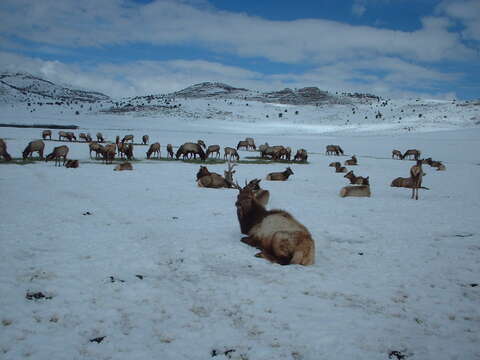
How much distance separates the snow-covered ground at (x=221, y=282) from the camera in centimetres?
387

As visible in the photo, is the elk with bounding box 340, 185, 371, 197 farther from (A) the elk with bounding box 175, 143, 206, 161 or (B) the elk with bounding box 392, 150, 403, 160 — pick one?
(B) the elk with bounding box 392, 150, 403, 160

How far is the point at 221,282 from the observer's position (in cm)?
552

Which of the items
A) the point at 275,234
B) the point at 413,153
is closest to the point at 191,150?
the point at 413,153

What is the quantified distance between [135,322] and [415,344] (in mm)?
3125

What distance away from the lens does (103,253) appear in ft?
21.5

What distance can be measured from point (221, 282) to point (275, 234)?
1647 mm

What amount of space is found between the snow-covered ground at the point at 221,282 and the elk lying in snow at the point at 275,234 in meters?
0.28

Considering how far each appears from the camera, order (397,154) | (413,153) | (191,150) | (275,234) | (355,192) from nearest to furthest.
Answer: (275,234) < (355,192) < (191,150) < (413,153) < (397,154)

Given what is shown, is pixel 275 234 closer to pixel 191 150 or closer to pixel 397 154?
pixel 191 150

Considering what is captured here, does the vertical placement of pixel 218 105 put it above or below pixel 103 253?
above

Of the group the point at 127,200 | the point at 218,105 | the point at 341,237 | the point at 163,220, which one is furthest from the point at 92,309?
the point at 218,105

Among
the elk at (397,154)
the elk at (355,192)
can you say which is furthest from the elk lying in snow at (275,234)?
the elk at (397,154)

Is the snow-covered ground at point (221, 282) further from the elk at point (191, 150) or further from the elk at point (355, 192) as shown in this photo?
the elk at point (191, 150)

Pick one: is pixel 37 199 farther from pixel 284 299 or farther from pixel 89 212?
pixel 284 299
